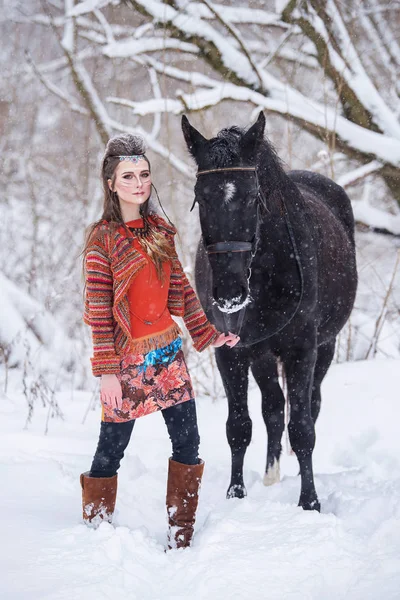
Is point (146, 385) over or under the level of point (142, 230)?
under

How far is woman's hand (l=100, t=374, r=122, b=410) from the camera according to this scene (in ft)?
7.22

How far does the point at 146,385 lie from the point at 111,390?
0.49 feet

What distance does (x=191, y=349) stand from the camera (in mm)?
6188

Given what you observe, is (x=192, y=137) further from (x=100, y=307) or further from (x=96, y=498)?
(x=96, y=498)

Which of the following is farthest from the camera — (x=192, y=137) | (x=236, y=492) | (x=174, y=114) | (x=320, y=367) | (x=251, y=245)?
(x=174, y=114)

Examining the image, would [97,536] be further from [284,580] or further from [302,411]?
[302,411]

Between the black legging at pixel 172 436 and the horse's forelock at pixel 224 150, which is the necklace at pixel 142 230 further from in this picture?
the black legging at pixel 172 436

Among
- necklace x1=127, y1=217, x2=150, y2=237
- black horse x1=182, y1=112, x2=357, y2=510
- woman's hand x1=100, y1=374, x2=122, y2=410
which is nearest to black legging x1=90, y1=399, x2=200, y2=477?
woman's hand x1=100, y1=374, x2=122, y2=410

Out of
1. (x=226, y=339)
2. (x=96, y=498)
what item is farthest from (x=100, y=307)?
(x=96, y=498)

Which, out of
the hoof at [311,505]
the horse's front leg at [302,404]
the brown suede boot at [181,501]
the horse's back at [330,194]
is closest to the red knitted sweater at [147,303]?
the brown suede boot at [181,501]

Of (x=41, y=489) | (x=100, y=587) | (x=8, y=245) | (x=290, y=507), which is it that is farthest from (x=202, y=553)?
(x=8, y=245)

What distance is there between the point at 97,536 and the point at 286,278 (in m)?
1.48

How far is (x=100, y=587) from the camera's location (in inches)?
73.0

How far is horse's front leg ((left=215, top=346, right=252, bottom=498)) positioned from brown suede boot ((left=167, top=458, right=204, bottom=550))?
812 millimetres
